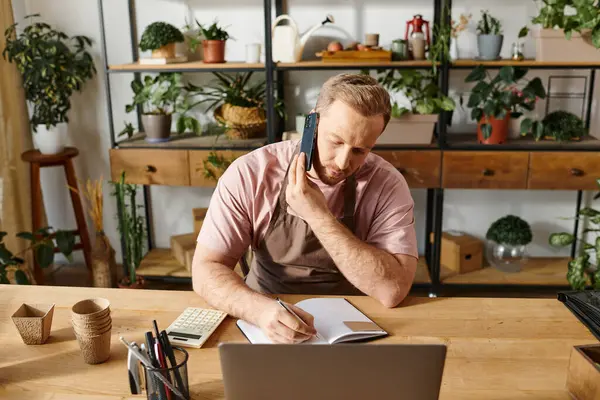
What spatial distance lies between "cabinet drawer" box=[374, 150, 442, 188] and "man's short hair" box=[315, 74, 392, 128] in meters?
1.38

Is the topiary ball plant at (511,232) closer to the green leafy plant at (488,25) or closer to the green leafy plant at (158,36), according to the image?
the green leafy plant at (488,25)

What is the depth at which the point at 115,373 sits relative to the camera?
3.86ft

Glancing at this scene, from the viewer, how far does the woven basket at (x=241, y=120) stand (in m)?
3.04

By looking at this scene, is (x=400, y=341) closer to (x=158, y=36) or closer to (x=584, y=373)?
(x=584, y=373)

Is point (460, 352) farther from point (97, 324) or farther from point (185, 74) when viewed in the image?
point (185, 74)

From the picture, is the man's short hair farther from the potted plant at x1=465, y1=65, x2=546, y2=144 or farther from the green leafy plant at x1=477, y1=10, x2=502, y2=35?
the green leafy plant at x1=477, y1=10, x2=502, y2=35

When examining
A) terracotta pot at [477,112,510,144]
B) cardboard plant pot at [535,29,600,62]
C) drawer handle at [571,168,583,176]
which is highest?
cardboard plant pot at [535,29,600,62]

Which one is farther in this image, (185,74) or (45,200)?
(45,200)

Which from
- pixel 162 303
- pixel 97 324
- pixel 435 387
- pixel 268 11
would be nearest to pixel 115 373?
pixel 97 324

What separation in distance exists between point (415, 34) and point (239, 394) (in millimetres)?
2410

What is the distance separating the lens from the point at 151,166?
3.06 m

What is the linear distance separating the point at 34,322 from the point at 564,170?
243cm

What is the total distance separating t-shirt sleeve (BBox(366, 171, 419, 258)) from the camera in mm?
1644

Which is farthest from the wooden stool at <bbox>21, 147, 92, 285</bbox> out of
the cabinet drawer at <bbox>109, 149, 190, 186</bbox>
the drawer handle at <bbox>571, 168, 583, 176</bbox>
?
the drawer handle at <bbox>571, 168, 583, 176</bbox>
